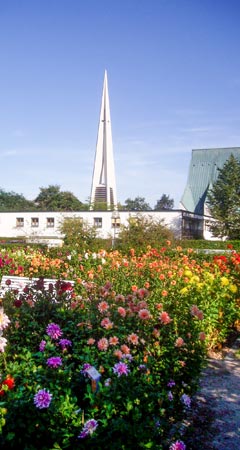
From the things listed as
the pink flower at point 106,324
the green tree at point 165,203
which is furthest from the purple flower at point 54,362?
the green tree at point 165,203

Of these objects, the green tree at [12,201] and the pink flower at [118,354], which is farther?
the green tree at [12,201]

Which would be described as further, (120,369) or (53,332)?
(53,332)

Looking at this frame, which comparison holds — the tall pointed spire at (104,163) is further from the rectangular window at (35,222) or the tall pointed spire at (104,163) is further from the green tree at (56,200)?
the rectangular window at (35,222)

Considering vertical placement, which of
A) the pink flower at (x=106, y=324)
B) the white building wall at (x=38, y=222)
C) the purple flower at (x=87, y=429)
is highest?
the white building wall at (x=38, y=222)

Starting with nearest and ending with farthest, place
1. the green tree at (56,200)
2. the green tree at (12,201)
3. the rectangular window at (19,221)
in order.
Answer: the rectangular window at (19,221), the green tree at (56,200), the green tree at (12,201)

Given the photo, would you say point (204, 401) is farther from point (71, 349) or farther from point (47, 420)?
point (47, 420)

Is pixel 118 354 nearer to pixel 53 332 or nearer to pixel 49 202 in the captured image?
pixel 53 332

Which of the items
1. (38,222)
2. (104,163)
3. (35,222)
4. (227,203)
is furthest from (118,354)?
(104,163)

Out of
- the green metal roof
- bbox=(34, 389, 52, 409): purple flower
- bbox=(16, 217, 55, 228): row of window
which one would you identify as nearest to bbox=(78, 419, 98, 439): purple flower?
bbox=(34, 389, 52, 409): purple flower

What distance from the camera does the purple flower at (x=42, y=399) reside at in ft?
6.36

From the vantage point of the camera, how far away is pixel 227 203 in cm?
4334

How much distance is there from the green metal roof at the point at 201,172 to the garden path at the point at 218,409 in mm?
53481

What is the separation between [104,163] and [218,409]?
206 feet

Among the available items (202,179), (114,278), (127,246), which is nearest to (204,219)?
(202,179)
